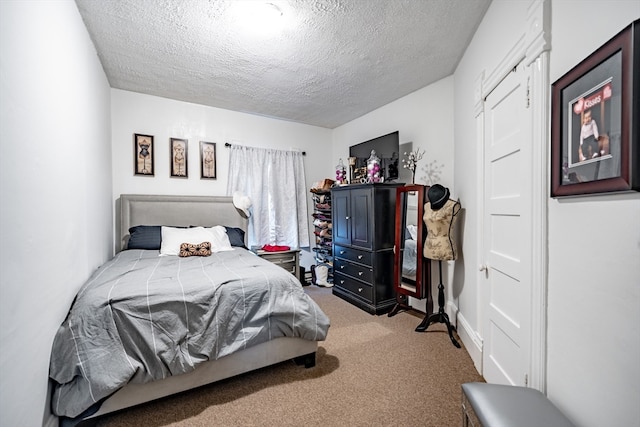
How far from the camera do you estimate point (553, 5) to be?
124 cm

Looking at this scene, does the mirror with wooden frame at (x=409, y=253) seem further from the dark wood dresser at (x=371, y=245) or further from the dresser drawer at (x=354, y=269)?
the dresser drawer at (x=354, y=269)

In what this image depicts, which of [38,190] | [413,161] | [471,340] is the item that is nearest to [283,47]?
[413,161]

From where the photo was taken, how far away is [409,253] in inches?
122

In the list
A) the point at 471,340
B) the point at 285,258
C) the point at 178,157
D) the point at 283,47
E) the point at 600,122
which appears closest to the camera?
the point at 600,122

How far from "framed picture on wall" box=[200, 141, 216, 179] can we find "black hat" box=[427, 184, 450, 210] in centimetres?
291

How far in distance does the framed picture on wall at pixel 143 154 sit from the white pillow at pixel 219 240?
1162 millimetres

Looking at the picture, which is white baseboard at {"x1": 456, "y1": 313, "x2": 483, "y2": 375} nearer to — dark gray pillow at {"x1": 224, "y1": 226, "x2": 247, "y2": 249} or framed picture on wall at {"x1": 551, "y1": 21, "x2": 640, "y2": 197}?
framed picture on wall at {"x1": 551, "y1": 21, "x2": 640, "y2": 197}

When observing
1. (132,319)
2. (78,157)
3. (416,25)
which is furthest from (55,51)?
(416,25)

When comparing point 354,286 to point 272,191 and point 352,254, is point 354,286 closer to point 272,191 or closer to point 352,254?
point 352,254

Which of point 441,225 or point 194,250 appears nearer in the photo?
point 441,225

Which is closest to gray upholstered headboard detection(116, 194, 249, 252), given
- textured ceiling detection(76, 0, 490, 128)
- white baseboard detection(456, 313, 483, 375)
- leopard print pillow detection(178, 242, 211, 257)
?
leopard print pillow detection(178, 242, 211, 257)

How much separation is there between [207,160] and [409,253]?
2.94m

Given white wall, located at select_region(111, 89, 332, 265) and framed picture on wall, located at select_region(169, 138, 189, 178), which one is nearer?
white wall, located at select_region(111, 89, 332, 265)

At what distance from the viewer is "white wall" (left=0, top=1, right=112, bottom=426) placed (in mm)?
1034
